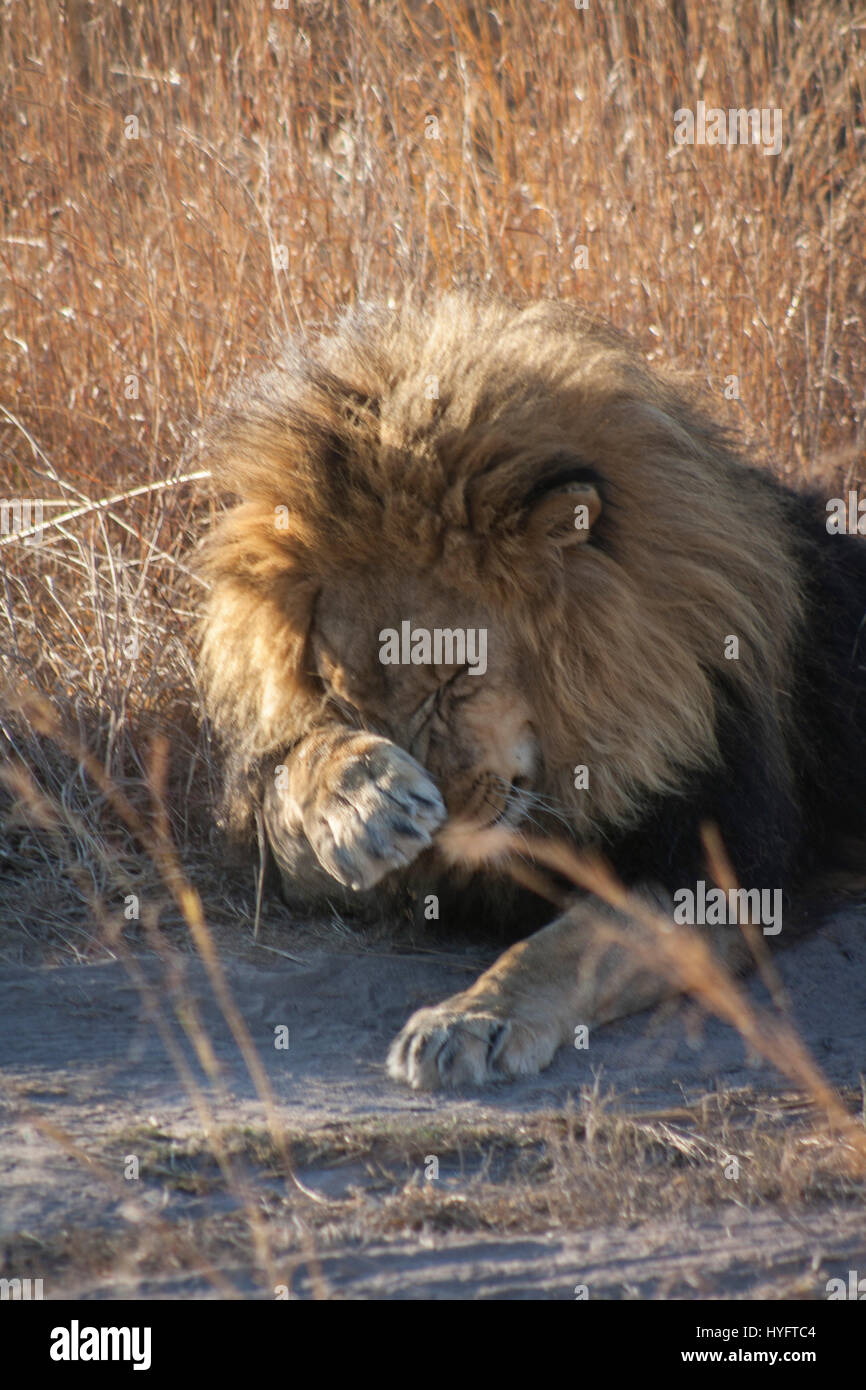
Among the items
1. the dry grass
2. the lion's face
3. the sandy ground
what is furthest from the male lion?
the dry grass

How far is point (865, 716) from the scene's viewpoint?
4250 millimetres

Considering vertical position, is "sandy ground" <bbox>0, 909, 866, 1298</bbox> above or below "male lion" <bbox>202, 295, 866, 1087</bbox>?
below

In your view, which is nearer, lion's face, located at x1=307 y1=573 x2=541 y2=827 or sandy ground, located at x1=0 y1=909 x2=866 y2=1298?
sandy ground, located at x1=0 y1=909 x2=866 y2=1298

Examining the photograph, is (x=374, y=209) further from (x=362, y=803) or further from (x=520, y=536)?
(x=362, y=803)

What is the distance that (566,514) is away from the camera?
3.43 metres

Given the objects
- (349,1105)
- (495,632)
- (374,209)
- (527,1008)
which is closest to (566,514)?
(495,632)

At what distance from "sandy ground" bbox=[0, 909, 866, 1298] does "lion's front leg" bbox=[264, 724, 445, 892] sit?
40cm

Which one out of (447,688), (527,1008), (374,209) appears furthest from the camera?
(374,209)

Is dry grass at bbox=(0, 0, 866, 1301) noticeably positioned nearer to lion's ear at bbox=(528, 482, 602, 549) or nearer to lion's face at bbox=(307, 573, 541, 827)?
lion's face at bbox=(307, 573, 541, 827)

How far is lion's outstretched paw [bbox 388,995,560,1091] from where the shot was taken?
3148 mm

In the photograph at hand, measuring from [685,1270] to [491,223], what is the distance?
4.45 meters

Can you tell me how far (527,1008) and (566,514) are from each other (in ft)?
3.54

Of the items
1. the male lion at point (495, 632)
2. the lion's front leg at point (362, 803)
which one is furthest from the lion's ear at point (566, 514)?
the lion's front leg at point (362, 803)

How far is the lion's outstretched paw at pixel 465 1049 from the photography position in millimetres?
3148
